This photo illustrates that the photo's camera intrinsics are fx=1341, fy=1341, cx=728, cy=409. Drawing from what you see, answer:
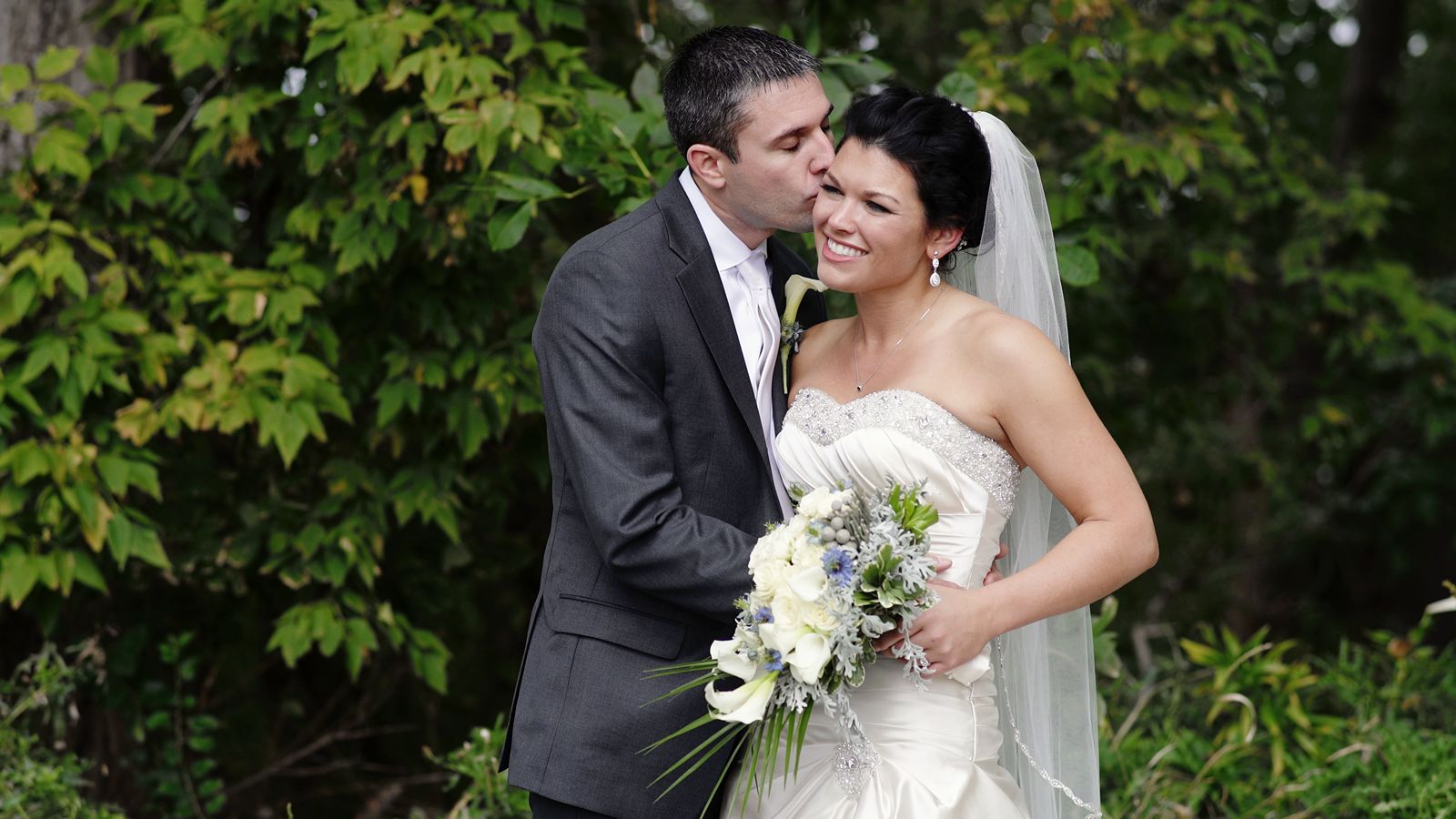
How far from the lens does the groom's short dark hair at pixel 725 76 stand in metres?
3.04

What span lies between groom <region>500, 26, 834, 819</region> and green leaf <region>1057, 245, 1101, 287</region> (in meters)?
1.04

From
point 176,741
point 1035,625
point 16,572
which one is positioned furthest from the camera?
point 176,741

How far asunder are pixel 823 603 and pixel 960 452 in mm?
621

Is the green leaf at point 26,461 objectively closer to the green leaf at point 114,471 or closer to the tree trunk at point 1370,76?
the green leaf at point 114,471

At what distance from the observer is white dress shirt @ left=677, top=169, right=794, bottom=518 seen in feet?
10.2

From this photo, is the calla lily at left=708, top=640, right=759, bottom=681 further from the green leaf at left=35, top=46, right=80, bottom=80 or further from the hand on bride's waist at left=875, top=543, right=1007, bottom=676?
the green leaf at left=35, top=46, right=80, bottom=80

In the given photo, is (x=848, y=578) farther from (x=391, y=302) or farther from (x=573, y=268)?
(x=391, y=302)

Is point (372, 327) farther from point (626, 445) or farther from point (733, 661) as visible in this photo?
point (733, 661)

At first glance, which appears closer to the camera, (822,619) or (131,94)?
(822,619)

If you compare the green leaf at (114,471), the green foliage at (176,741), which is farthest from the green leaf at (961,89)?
the green foliage at (176,741)

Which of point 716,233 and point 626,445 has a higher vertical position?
point 716,233

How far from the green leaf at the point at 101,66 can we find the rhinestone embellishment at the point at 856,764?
3.17 m

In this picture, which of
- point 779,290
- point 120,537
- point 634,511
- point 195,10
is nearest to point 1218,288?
point 779,290

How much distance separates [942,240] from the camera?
3074mm
